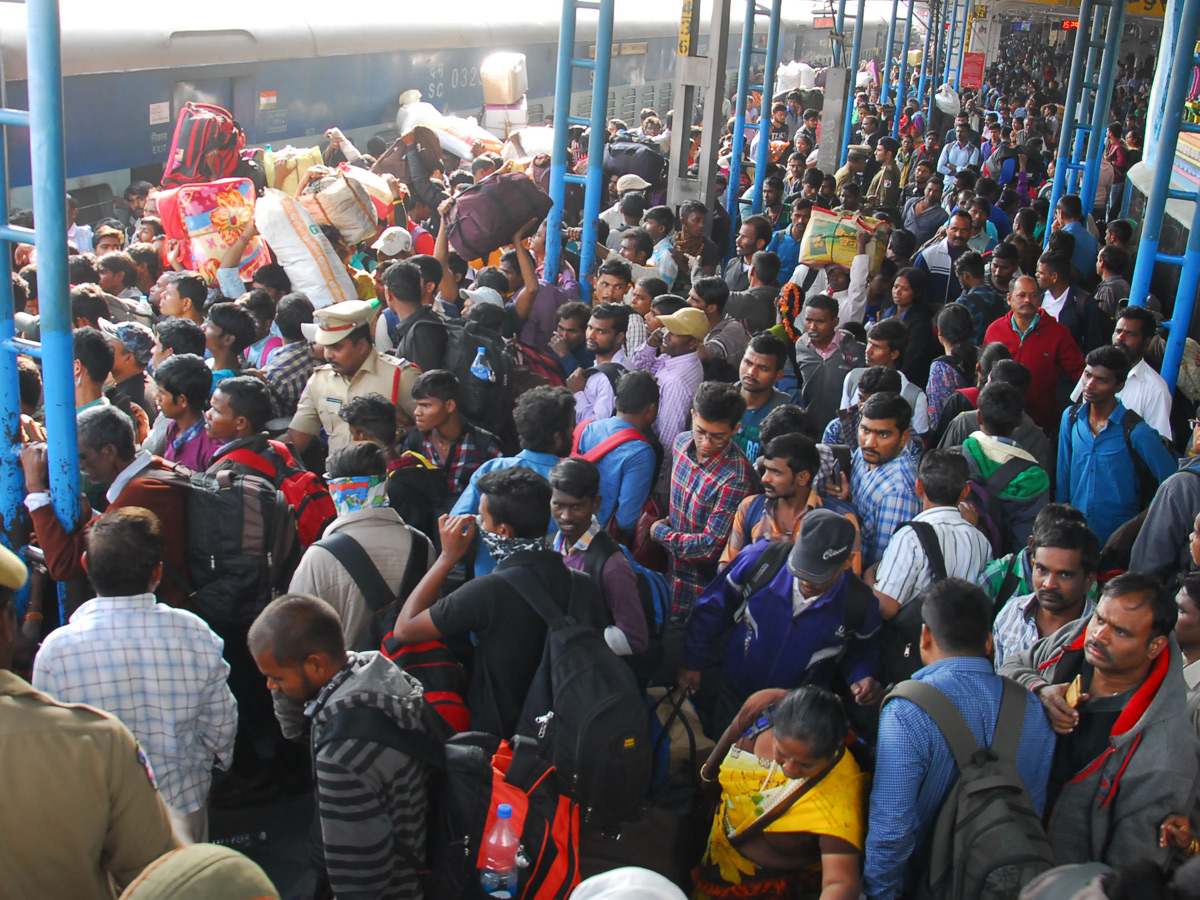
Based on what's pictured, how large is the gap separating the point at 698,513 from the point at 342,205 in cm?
378

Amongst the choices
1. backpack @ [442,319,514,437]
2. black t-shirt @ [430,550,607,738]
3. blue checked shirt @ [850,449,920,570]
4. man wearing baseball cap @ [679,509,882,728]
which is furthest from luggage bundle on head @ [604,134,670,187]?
black t-shirt @ [430,550,607,738]

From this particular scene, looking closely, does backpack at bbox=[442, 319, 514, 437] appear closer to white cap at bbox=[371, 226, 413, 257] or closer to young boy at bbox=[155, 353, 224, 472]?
young boy at bbox=[155, 353, 224, 472]

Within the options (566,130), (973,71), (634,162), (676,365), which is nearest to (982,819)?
(676,365)

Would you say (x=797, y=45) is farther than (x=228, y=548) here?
Yes

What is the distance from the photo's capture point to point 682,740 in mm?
3334

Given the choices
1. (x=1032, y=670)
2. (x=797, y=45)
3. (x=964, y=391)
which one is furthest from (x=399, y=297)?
(x=797, y=45)

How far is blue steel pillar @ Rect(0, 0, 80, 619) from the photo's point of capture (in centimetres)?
288

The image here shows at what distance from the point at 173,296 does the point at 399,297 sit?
1228 millimetres

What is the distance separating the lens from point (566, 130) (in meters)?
6.81

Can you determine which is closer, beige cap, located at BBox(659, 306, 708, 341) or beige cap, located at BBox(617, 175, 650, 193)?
beige cap, located at BBox(659, 306, 708, 341)

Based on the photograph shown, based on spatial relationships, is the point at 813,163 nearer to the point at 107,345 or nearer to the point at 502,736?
the point at 107,345

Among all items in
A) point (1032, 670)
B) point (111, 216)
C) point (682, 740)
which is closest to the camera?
point (1032, 670)

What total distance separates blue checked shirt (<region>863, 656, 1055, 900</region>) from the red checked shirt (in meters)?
1.35

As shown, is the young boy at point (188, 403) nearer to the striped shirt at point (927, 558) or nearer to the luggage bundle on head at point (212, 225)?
the striped shirt at point (927, 558)
